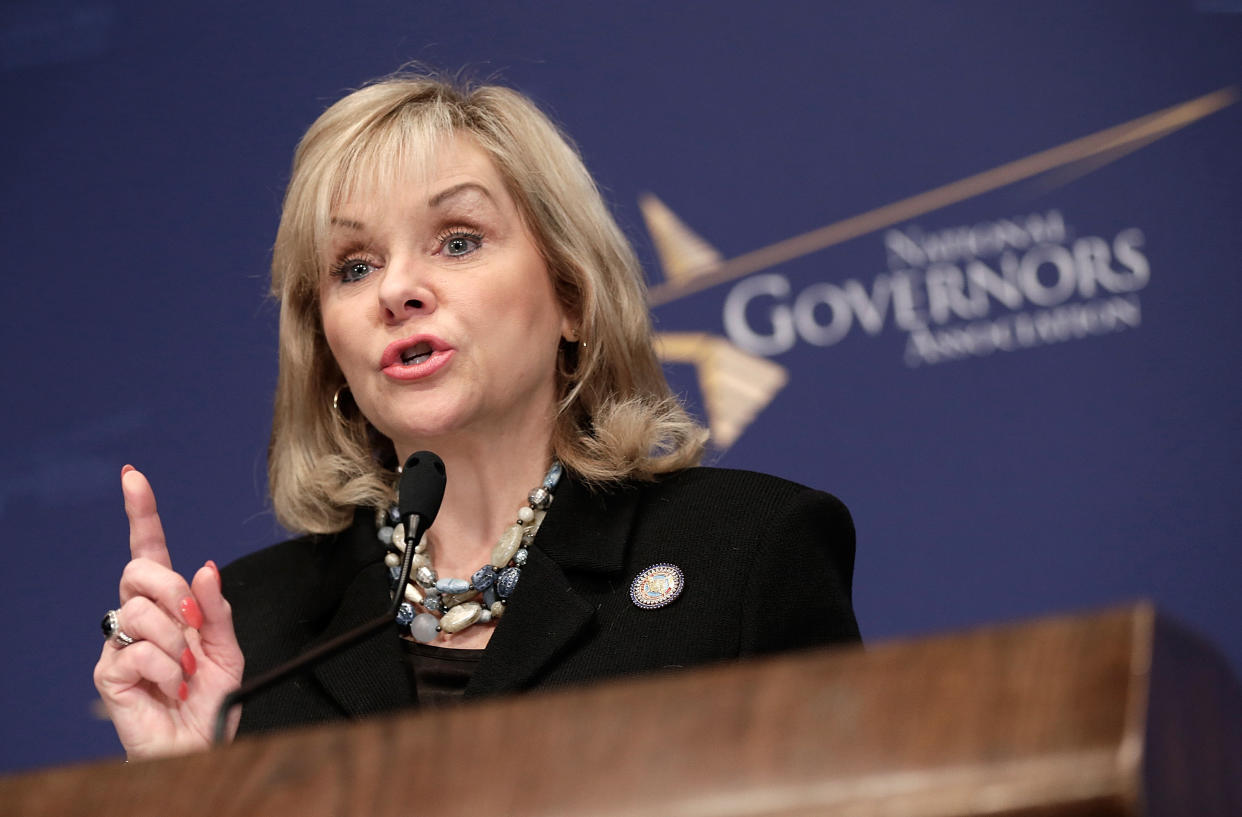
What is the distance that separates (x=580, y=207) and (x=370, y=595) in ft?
1.93

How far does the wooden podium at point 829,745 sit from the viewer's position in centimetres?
55

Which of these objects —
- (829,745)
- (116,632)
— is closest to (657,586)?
(116,632)

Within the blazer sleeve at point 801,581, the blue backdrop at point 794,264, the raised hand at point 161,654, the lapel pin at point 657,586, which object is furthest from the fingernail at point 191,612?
the blue backdrop at point 794,264

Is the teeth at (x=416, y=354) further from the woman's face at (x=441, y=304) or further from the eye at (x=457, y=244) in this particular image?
the eye at (x=457, y=244)

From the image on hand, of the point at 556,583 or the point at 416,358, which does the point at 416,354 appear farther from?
the point at 556,583

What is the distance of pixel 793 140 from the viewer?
2605 millimetres

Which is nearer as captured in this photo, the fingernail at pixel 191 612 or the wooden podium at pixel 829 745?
the wooden podium at pixel 829 745

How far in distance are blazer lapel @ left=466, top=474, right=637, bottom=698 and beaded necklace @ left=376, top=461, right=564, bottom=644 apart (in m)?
0.03

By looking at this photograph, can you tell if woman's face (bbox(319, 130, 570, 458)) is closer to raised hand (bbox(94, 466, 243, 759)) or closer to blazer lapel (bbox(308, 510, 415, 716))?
blazer lapel (bbox(308, 510, 415, 716))

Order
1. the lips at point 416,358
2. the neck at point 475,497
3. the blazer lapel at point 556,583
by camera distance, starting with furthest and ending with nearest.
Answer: the neck at point 475,497
the lips at point 416,358
the blazer lapel at point 556,583

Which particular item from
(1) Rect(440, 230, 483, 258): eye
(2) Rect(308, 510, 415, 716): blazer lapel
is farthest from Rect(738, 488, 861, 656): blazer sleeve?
(1) Rect(440, 230, 483, 258): eye

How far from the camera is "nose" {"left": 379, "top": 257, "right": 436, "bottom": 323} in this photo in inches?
65.0

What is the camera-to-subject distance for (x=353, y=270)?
5.76 ft

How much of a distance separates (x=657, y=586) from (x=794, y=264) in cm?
109
